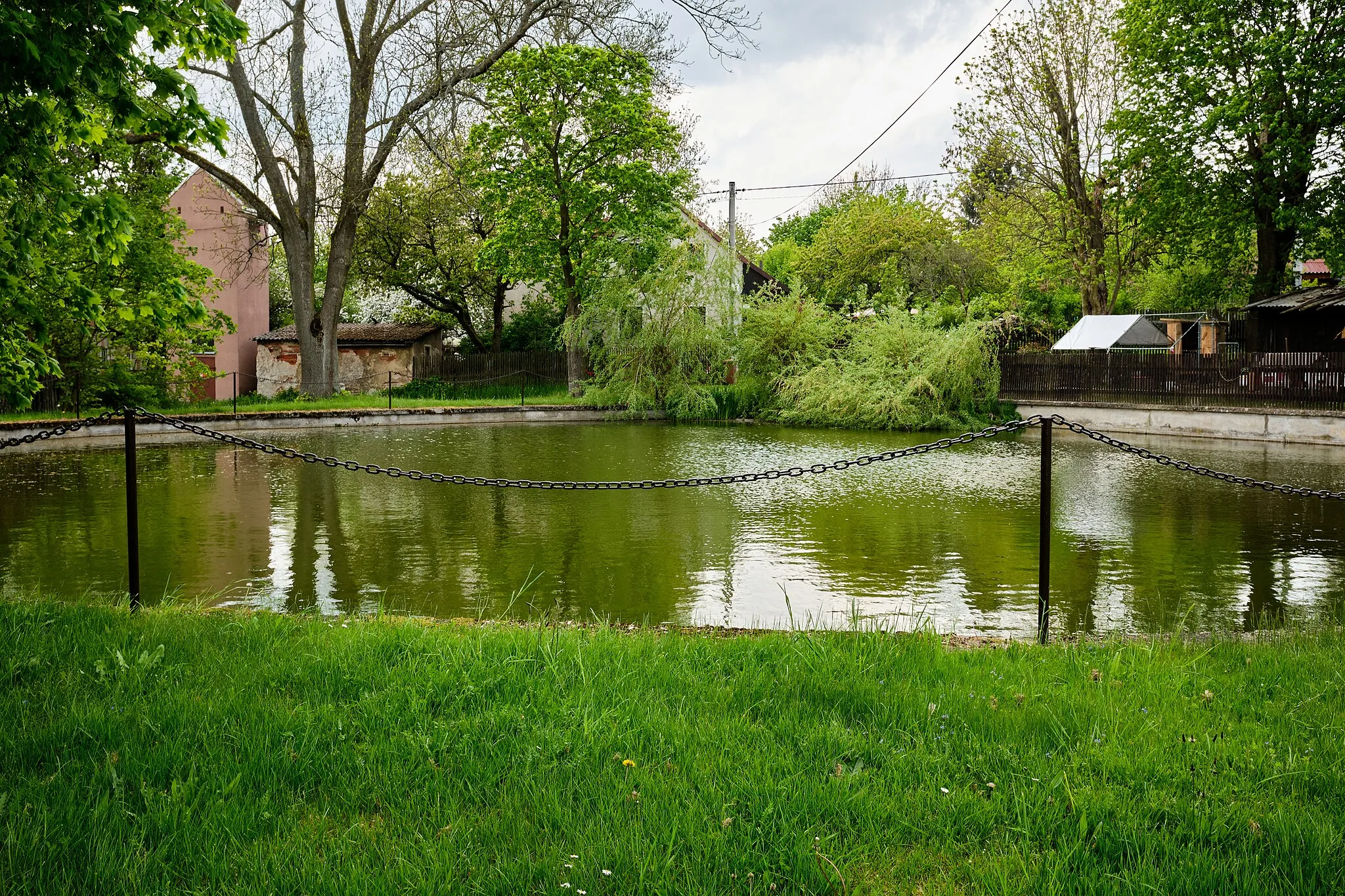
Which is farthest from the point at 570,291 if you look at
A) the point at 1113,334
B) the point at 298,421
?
the point at 1113,334

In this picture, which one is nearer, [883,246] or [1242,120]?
[1242,120]

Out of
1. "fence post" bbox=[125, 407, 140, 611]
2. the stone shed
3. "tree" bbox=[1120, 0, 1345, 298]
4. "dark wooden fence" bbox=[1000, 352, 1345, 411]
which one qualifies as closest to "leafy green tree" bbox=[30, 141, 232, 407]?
"fence post" bbox=[125, 407, 140, 611]

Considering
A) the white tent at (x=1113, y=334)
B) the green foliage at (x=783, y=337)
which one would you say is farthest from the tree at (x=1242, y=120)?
the green foliage at (x=783, y=337)

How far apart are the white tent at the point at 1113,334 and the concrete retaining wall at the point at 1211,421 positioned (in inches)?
172

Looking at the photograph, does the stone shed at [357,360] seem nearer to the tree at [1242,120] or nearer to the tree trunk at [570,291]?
the tree trunk at [570,291]

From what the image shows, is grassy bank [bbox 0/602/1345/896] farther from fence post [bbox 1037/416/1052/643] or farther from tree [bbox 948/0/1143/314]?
tree [bbox 948/0/1143/314]

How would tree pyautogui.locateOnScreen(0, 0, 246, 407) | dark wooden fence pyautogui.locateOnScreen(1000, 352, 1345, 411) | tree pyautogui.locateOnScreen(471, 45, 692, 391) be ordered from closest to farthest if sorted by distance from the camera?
tree pyautogui.locateOnScreen(0, 0, 246, 407)
dark wooden fence pyautogui.locateOnScreen(1000, 352, 1345, 411)
tree pyautogui.locateOnScreen(471, 45, 692, 391)

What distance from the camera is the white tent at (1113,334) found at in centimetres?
2895

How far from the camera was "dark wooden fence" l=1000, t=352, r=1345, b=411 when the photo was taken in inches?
836

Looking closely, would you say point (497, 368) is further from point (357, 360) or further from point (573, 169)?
point (573, 169)

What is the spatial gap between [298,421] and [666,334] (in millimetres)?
10119

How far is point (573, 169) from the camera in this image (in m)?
31.0

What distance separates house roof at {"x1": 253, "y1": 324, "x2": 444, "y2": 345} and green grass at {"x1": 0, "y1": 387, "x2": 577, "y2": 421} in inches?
167

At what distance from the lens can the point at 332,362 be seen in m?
28.8
